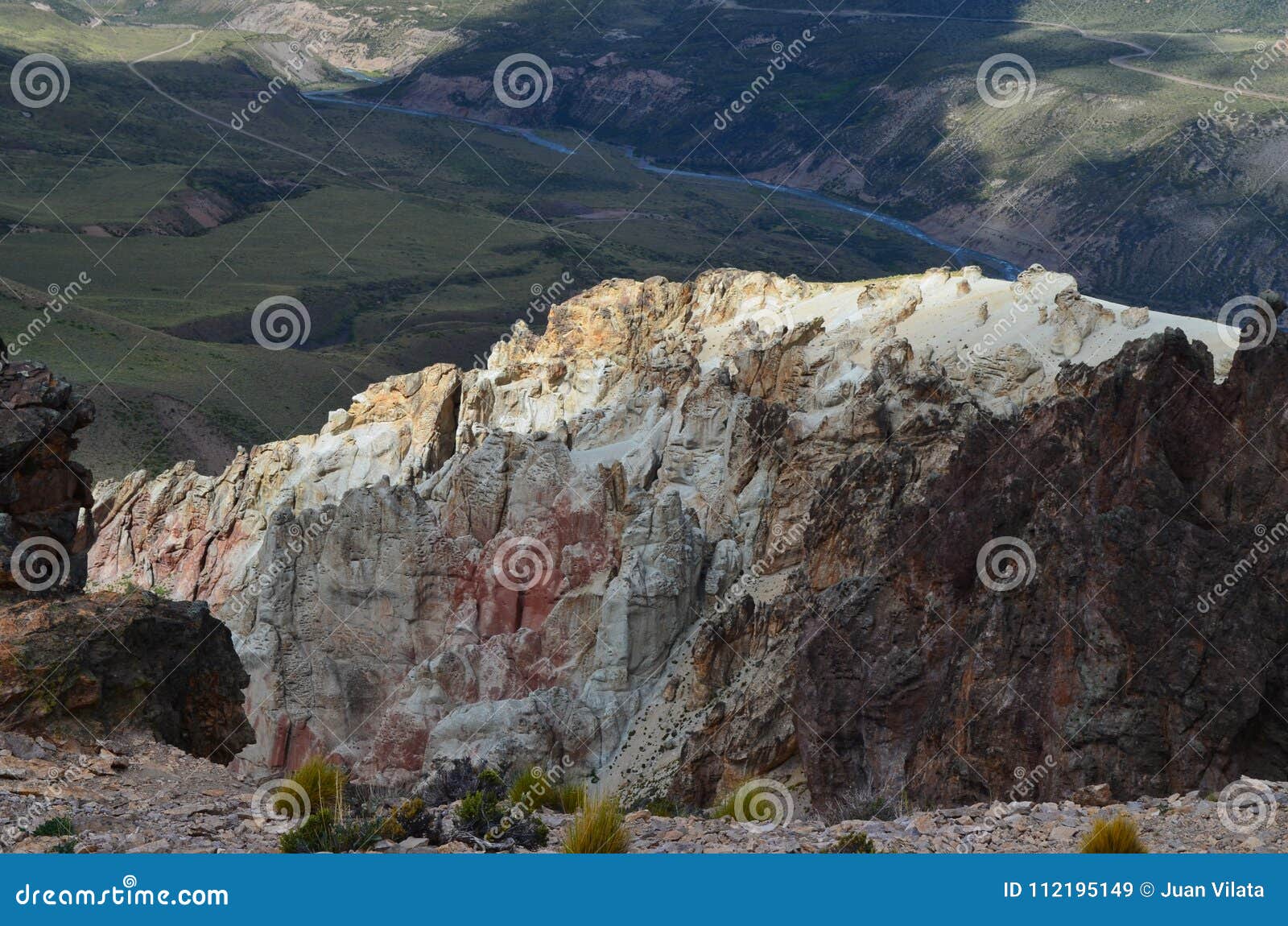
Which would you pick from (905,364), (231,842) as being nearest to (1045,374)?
(905,364)

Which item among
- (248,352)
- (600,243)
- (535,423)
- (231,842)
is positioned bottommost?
(231,842)

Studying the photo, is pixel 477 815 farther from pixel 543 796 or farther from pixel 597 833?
pixel 543 796

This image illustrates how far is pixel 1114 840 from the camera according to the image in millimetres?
12047

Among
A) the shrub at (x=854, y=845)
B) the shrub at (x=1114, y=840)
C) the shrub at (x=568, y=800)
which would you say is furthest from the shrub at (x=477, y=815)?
the shrub at (x=1114, y=840)

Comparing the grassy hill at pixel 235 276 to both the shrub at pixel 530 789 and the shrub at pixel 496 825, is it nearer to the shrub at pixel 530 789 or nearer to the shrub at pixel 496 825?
the shrub at pixel 530 789

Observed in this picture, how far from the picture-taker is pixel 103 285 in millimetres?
135000

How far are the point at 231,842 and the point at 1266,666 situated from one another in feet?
40.5

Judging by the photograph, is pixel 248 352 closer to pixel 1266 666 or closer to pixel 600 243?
pixel 600 243
